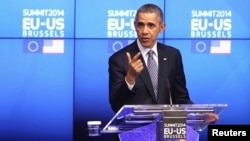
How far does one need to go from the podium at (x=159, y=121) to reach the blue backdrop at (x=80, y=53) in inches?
98.8

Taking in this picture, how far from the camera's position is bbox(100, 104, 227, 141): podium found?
7.41ft

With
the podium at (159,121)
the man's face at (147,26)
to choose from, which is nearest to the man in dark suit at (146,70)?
the man's face at (147,26)

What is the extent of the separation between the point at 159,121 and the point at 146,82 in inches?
43.1

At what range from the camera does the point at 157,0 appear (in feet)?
16.6

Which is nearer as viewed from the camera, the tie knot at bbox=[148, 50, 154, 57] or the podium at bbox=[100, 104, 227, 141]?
the podium at bbox=[100, 104, 227, 141]

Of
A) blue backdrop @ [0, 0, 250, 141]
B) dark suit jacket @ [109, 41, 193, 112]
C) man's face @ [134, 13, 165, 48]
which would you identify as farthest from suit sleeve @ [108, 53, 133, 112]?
blue backdrop @ [0, 0, 250, 141]

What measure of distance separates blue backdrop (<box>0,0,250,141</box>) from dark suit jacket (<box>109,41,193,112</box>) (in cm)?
126

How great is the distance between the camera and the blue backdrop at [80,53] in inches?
195

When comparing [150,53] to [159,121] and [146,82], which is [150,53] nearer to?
[146,82]

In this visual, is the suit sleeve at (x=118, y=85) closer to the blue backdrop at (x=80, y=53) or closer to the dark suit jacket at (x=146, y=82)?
the dark suit jacket at (x=146, y=82)

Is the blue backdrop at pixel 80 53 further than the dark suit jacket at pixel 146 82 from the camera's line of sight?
Yes

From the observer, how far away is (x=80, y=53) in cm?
501

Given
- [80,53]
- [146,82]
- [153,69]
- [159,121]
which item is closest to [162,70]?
[153,69]

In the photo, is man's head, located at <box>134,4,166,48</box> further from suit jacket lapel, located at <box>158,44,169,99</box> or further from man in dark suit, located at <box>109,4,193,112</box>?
suit jacket lapel, located at <box>158,44,169,99</box>
